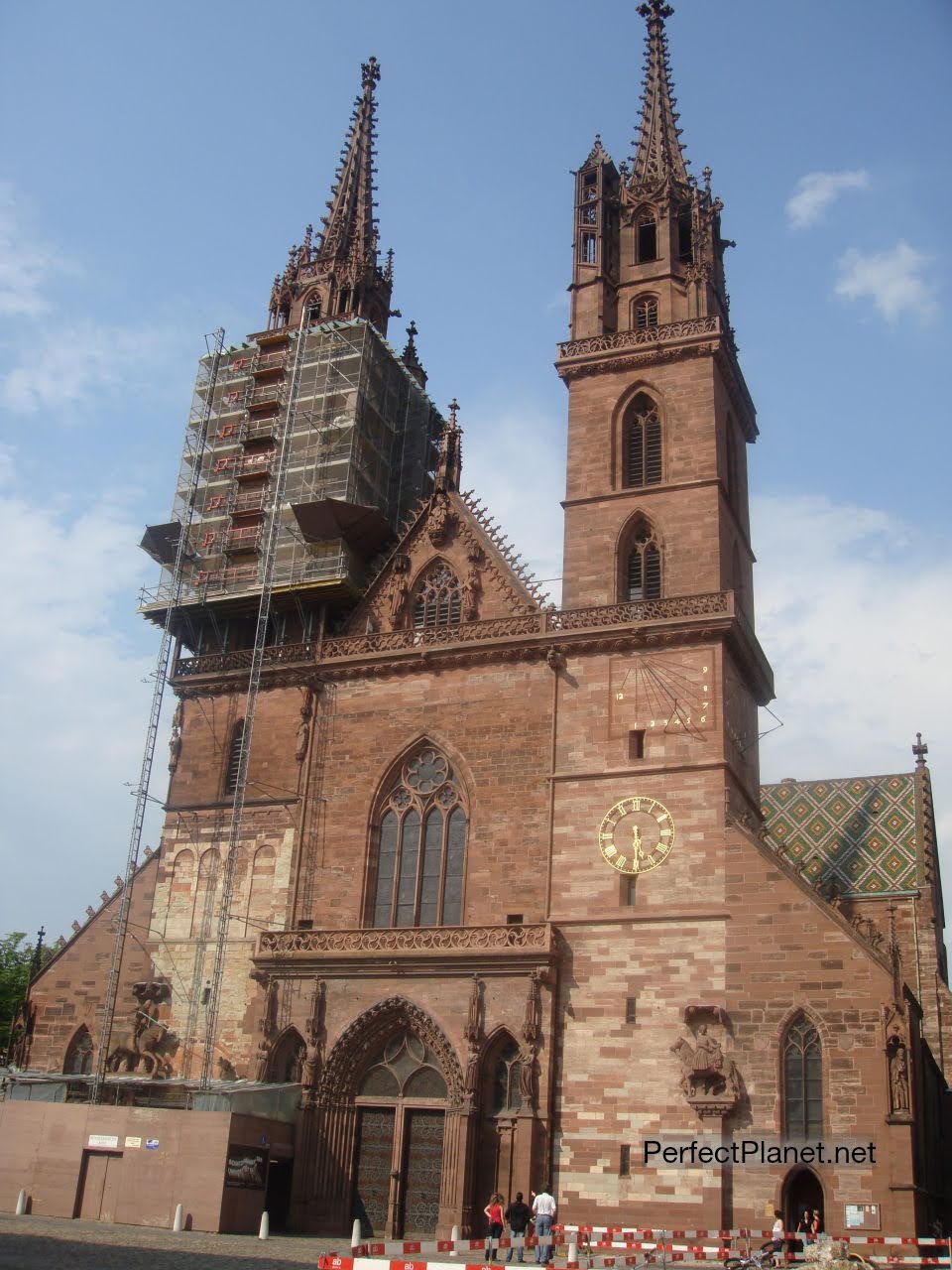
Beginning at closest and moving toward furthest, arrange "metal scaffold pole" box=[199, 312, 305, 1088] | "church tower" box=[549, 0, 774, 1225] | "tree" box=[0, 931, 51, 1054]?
"church tower" box=[549, 0, 774, 1225], "metal scaffold pole" box=[199, 312, 305, 1088], "tree" box=[0, 931, 51, 1054]

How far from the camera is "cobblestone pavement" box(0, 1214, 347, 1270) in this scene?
52.2 feet

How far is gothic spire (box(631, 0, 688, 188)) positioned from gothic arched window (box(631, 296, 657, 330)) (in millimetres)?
3756

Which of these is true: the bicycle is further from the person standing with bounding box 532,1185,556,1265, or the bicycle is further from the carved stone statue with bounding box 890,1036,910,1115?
the carved stone statue with bounding box 890,1036,910,1115

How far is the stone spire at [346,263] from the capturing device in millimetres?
40469

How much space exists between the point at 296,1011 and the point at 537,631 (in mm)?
9401

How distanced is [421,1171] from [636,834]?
7.64m

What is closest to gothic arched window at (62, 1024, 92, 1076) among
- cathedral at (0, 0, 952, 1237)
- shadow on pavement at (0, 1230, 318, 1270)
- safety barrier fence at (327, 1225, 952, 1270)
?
cathedral at (0, 0, 952, 1237)

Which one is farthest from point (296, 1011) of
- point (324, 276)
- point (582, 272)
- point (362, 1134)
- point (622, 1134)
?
point (324, 276)

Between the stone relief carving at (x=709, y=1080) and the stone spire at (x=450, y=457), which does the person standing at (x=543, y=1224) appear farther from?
the stone spire at (x=450, y=457)

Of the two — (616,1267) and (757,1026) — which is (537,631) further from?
(616,1267)

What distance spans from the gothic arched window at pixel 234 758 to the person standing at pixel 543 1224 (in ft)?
43.6

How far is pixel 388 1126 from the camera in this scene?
89.5 ft

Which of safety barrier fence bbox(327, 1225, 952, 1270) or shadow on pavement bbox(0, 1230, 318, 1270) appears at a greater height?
safety barrier fence bbox(327, 1225, 952, 1270)

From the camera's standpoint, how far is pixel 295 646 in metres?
33.0
